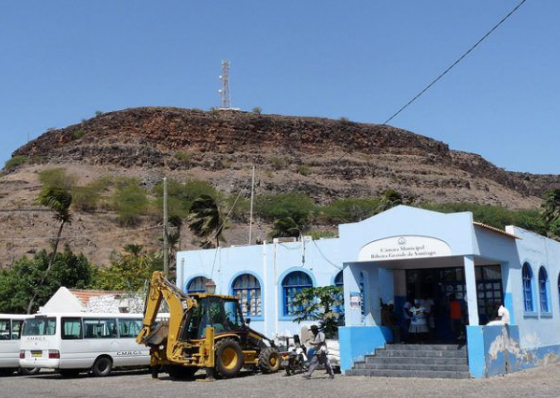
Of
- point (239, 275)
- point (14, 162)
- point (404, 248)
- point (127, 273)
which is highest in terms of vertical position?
point (14, 162)

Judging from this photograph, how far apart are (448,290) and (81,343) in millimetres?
10873

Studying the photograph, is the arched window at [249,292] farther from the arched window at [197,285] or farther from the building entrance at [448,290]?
the building entrance at [448,290]

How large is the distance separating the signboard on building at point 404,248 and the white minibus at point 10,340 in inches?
432

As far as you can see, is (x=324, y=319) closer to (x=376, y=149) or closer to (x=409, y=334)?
(x=409, y=334)

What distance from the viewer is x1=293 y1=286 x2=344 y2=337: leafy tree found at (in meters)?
20.5

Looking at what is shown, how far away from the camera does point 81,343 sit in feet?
63.0

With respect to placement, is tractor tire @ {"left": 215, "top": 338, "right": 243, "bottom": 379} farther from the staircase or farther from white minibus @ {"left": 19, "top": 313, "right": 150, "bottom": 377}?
white minibus @ {"left": 19, "top": 313, "right": 150, "bottom": 377}

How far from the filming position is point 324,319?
2056 cm

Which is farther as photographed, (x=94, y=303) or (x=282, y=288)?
(x=94, y=303)

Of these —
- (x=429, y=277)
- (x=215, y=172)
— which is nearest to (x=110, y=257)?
(x=215, y=172)

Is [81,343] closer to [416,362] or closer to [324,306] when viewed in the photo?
[324,306]

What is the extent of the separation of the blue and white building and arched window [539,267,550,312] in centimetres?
3

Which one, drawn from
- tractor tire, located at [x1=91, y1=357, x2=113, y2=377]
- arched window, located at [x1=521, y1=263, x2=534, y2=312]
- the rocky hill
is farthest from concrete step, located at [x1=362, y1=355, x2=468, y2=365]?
the rocky hill

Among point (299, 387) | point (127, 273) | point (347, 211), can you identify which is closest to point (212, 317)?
point (299, 387)
